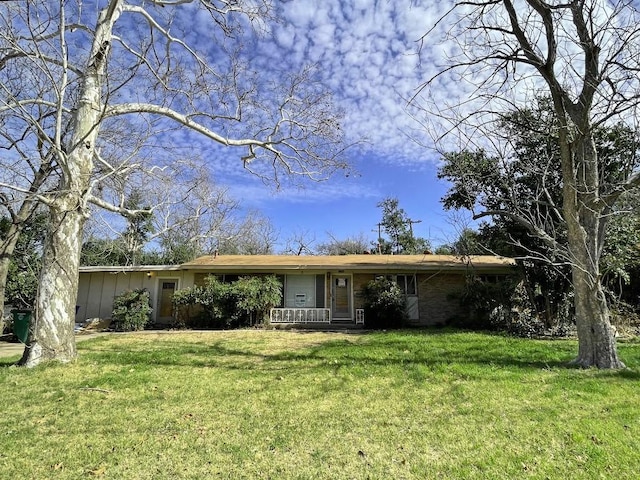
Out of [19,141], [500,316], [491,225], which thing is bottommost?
[500,316]

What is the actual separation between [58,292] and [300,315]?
388 inches

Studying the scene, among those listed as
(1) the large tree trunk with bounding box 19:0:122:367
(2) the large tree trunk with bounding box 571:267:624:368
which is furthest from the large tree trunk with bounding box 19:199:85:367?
(2) the large tree trunk with bounding box 571:267:624:368

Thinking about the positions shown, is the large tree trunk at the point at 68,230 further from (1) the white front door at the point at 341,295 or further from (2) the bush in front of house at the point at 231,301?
(1) the white front door at the point at 341,295

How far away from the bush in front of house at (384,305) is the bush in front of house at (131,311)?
28.6 feet

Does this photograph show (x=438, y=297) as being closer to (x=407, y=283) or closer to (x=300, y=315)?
(x=407, y=283)

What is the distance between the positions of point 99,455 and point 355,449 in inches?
94.7

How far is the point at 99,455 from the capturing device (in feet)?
11.7

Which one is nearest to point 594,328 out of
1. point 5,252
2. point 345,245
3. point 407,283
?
point 407,283

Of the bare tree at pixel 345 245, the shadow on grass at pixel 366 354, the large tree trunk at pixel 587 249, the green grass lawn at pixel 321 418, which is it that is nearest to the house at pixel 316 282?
the shadow on grass at pixel 366 354

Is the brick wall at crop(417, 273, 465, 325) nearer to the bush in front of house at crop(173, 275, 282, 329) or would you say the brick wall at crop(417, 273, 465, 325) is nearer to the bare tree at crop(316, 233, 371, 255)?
the bush in front of house at crop(173, 275, 282, 329)

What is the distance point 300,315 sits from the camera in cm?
1577

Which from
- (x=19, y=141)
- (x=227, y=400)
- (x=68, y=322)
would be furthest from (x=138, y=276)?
(x=227, y=400)

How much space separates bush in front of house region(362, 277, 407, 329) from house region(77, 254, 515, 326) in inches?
32.4

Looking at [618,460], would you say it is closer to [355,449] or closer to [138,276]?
[355,449]
